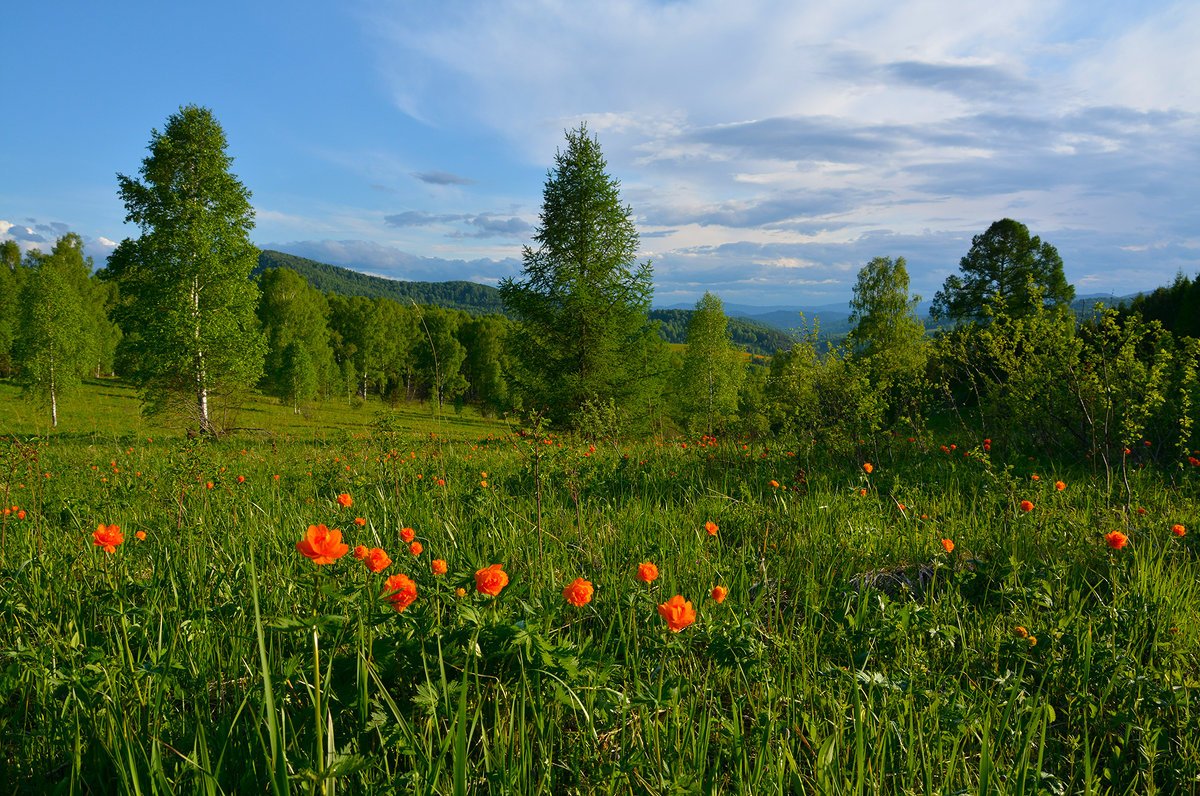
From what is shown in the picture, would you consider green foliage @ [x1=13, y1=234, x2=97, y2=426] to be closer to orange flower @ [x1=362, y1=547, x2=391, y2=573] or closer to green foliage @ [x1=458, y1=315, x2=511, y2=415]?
orange flower @ [x1=362, y1=547, x2=391, y2=573]

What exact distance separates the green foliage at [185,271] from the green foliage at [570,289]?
8938mm

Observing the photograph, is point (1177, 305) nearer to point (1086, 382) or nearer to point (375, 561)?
point (1086, 382)

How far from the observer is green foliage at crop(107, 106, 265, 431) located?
17.2 meters

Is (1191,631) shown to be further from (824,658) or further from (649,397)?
(649,397)

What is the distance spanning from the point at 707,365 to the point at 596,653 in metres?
36.9

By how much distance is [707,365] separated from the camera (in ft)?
124

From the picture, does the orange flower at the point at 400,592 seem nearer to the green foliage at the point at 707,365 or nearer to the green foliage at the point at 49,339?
the green foliage at the point at 49,339

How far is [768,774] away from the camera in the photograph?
1.47 metres

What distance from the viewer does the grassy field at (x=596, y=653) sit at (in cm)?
145

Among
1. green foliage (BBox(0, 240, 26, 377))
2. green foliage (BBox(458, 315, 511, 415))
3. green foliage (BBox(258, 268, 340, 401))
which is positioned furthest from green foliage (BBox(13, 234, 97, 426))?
green foliage (BBox(458, 315, 511, 415))

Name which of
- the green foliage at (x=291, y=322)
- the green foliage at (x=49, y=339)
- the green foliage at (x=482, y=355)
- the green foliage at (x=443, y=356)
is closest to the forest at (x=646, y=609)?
the green foliage at (x=49, y=339)

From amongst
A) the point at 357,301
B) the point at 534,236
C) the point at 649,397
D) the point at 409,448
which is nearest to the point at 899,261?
the point at 649,397

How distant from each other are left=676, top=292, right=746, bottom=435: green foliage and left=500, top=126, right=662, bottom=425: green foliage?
63.2ft

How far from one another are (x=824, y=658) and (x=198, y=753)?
1.96m
